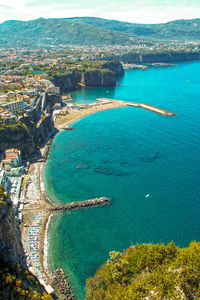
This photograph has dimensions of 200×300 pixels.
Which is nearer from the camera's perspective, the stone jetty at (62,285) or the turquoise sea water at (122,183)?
the stone jetty at (62,285)

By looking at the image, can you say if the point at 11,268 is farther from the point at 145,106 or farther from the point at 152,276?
the point at 145,106

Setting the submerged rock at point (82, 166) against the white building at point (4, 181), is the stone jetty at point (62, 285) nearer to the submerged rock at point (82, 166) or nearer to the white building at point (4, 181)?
the white building at point (4, 181)

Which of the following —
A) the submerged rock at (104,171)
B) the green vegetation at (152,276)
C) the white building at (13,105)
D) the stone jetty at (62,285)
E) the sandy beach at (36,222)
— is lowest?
the stone jetty at (62,285)

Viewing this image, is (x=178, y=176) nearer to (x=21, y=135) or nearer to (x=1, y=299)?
(x=21, y=135)

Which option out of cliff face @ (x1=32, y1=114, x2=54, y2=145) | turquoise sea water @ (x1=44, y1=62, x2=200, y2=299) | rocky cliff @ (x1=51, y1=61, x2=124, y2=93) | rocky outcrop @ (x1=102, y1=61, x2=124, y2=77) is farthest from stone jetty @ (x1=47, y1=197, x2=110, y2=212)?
rocky outcrop @ (x1=102, y1=61, x2=124, y2=77)

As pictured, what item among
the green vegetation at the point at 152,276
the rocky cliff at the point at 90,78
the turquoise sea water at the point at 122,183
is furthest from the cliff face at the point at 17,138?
the rocky cliff at the point at 90,78

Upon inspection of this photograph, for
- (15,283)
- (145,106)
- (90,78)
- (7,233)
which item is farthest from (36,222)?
(90,78)

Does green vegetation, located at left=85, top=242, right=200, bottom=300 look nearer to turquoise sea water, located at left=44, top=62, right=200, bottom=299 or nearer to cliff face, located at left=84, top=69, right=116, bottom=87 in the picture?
turquoise sea water, located at left=44, top=62, right=200, bottom=299
